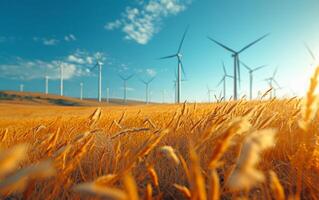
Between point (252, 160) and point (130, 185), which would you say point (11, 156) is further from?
point (252, 160)

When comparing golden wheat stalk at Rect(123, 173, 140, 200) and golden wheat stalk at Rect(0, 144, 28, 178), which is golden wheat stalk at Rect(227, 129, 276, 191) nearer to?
golden wheat stalk at Rect(123, 173, 140, 200)

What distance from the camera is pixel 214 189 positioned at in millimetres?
688

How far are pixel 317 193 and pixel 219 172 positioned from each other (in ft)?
2.26

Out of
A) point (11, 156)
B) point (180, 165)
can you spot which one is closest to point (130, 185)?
point (11, 156)

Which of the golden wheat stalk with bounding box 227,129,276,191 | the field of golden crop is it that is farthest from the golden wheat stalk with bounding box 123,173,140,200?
the golden wheat stalk with bounding box 227,129,276,191

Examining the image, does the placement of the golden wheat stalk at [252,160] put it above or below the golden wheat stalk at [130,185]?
above

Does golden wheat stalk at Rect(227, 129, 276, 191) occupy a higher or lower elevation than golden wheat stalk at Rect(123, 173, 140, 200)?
higher

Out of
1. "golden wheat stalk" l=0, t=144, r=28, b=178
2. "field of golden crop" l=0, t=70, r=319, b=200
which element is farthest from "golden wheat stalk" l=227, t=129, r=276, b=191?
"golden wheat stalk" l=0, t=144, r=28, b=178

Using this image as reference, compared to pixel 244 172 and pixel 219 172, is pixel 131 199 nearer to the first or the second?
pixel 244 172

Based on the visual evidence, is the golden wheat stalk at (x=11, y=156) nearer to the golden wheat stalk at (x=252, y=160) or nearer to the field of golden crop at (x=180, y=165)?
the field of golden crop at (x=180, y=165)

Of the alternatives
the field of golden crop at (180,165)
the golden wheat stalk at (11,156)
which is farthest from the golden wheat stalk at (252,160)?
the golden wheat stalk at (11,156)

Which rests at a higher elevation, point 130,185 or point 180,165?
point 130,185

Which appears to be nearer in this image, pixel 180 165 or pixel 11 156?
pixel 11 156

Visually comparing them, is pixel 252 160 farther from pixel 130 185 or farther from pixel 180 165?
pixel 180 165
